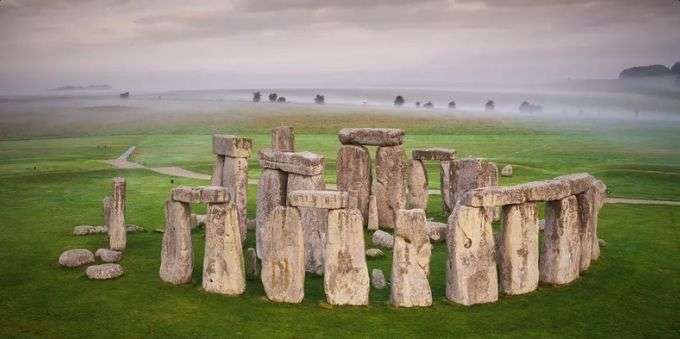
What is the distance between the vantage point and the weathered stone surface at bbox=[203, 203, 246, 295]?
14227 millimetres

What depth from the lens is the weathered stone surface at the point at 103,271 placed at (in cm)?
1549

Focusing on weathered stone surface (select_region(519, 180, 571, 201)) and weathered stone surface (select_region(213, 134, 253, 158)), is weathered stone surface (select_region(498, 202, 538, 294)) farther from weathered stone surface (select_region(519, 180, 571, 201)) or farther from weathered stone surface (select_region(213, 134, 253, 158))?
weathered stone surface (select_region(213, 134, 253, 158))

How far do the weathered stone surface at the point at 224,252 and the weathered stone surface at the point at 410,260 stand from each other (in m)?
3.32

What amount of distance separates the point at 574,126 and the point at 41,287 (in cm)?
6863

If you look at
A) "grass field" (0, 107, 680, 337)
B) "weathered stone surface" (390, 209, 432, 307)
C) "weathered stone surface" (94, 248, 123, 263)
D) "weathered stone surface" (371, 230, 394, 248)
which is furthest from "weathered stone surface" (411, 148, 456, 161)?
"weathered stone surface" (94, 248, 123, 263)

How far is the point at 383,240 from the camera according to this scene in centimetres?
1927

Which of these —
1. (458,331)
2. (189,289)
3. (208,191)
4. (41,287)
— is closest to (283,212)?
(208,191)

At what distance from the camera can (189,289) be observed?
→ 14758 mm

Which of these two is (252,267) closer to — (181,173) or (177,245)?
(177,245)

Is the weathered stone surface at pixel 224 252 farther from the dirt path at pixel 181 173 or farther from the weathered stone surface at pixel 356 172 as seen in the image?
the dirt path at pixel 181 173

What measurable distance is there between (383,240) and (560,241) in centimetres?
547

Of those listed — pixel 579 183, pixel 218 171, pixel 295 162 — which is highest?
pixel 295 162

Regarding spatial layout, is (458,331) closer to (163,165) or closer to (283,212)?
(283,212)

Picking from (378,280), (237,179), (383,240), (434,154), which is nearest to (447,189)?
(434,154)
